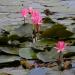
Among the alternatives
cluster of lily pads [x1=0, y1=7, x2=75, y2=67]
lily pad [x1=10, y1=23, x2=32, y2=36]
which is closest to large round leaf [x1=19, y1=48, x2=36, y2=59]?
cluster of lily pads [x1=0, y1=7, x2=75, y2=67]

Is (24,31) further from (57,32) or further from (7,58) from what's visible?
(7,58)

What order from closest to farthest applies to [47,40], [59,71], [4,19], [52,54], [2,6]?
[59,71] < [52,54] < [47,40] < [4,19] < [2,6]

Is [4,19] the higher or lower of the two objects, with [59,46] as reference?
lower

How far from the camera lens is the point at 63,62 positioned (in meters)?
1.75

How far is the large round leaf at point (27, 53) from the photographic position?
1.92 meters

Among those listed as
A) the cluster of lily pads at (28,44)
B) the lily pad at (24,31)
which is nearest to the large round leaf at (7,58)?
the cluster of lily pads at (28,44)

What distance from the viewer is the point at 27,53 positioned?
1.95 m

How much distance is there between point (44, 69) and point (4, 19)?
142cm

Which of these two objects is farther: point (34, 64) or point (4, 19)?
point (4, 19)

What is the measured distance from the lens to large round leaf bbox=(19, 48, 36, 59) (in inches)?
75.5

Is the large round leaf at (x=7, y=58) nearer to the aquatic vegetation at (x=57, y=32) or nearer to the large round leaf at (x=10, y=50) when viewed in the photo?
the large round leaf at (x=10, y=50)

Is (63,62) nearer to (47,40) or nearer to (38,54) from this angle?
(38,54)

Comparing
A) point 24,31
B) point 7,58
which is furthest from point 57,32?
point 7,58

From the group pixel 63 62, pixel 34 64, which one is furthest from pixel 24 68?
pixel 63 62
